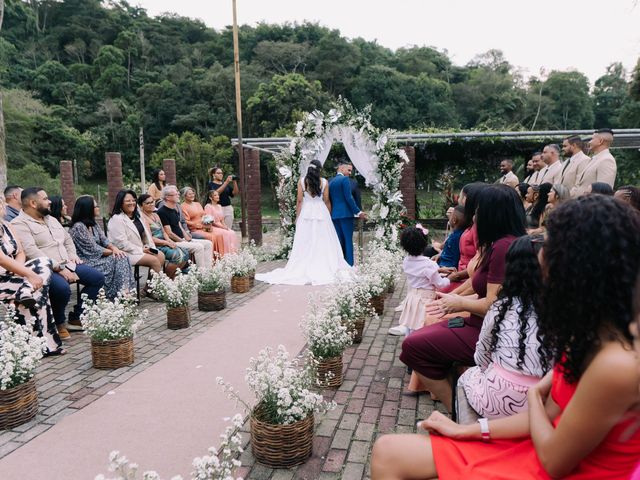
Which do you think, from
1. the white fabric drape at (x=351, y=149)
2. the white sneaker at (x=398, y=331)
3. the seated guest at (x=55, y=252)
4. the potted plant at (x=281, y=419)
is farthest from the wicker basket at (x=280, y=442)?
the white fabric drape at (x=351, y=149)

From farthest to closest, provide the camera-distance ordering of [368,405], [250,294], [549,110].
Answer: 1. [549,110]
2. [250,294]
3. [368,405]

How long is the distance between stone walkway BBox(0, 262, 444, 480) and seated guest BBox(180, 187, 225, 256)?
3558mm

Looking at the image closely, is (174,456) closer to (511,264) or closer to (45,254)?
(511,264)

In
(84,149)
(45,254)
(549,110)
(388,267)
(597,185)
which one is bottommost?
(388,267)

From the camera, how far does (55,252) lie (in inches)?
225

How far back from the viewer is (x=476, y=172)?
52.4ft

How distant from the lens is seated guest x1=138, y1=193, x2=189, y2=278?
7.76 m

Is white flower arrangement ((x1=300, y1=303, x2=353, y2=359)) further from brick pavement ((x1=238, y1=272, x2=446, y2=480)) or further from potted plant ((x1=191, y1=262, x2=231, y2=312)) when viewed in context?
potted plant ((x1=191, y1=262, x2=231, y2=312))

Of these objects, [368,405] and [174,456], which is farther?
[368,405]

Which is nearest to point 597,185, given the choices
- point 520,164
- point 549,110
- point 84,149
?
point 520,164

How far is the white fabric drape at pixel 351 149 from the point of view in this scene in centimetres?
1078

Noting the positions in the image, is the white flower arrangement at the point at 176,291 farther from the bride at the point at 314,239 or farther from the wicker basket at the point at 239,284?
the bride at the point at 314,239

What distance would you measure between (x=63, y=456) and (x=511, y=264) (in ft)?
9.78

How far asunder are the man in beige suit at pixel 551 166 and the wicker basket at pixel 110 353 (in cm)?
639
